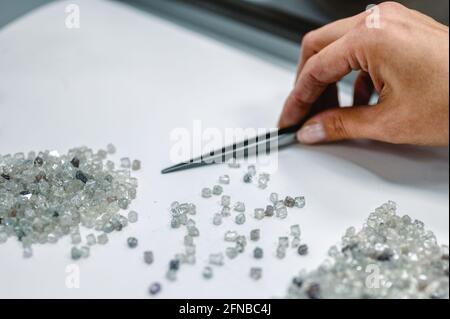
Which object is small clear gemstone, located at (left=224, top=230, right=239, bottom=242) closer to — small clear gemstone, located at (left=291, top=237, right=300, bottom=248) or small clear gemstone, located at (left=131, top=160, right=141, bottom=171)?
small clear gemstone, located at (left=291, top=237, right=300, bottom=248)

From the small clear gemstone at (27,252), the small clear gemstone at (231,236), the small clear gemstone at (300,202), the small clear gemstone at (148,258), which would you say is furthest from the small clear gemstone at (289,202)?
the small clear gemstone at (27,252)

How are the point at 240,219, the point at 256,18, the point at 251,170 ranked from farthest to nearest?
the point at 256,18 → the point at 251,170 → the point at 240,219

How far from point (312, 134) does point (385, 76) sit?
0.69ft

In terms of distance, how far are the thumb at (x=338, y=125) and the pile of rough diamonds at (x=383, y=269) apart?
204 millimetres

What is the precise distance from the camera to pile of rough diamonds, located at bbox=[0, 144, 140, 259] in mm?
910

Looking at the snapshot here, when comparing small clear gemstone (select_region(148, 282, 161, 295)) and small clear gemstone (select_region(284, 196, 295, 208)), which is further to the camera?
small clear gemstone (select_region(284, 196, 295, 208))

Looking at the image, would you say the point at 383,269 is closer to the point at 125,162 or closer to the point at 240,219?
the point at 240,219

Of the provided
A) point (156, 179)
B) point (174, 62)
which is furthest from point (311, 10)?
point (156, 179)

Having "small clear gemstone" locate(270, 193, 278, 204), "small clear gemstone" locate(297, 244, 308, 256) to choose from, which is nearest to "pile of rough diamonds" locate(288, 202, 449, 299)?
"small clear gemstone" locate(297, 244, 308, 256)

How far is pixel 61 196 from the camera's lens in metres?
0.96

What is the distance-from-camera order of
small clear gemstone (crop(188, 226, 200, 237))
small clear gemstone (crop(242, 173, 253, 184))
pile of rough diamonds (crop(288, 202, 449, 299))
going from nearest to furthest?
pile of rough diamonds (crop(288, 202, 449, 299)) → small clear gemstone (crop(188, 226, 200, 237)) → small clear gemstone (crop(242, 173, 253, 184))

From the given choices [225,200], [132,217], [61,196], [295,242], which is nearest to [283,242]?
[295,242]

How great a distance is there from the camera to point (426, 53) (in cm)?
87

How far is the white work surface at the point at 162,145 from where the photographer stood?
0.87 metres
